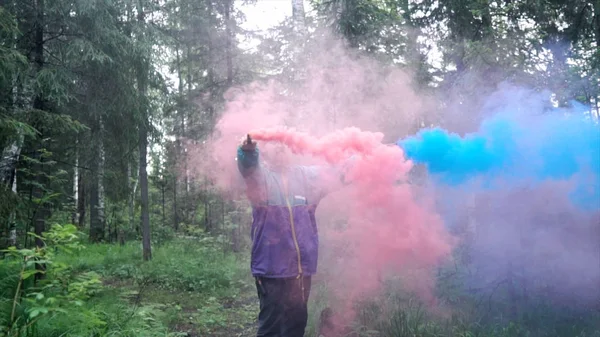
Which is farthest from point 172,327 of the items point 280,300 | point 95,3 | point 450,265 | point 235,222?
point 235,222

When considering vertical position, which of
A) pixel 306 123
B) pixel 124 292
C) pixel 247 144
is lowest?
pixel 124 292

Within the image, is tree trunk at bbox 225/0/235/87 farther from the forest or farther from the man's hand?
the man's hand

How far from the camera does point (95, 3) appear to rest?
7.74 metres

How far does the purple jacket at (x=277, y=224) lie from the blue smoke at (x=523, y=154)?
1931 millimetres

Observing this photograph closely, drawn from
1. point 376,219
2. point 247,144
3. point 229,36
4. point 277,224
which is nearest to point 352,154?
point 376,219

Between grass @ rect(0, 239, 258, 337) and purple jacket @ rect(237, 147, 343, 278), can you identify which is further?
grass @ rect(0, 239, 258, 337)

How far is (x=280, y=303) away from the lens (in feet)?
13.2

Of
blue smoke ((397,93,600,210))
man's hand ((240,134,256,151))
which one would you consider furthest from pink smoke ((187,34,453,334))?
blue smoke ((397,93,600,210))

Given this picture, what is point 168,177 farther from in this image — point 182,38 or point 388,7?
point 388,7

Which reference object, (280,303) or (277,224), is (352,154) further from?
(280,303)

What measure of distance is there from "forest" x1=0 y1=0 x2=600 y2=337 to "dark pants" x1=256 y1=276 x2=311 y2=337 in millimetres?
1542

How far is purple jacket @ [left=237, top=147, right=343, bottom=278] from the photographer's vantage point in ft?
13.1

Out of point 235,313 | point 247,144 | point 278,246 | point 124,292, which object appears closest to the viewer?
point 247,144

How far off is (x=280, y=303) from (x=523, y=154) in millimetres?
3775
